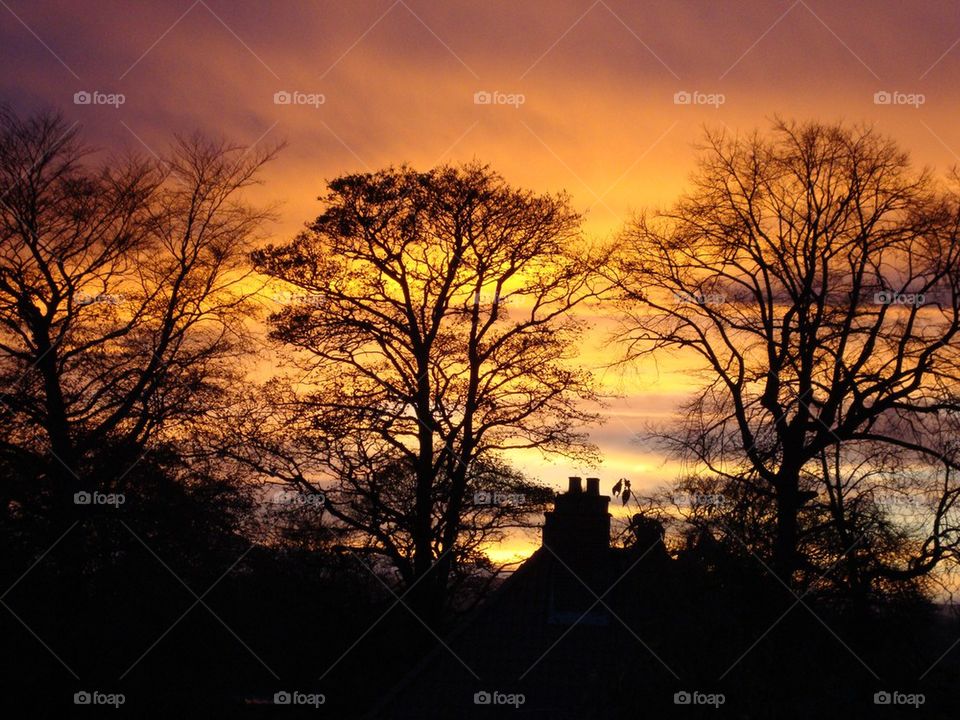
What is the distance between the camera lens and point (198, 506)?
89.1 feet

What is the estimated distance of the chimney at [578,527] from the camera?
2061cm

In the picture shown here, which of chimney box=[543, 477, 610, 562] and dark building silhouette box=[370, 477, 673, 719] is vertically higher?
chimney box=[543, 477, 610, 562]

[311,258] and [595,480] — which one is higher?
[311,258]

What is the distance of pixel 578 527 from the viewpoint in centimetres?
2080

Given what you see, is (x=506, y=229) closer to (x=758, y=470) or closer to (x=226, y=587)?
(x=758, y=470)

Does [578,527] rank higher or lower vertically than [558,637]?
higher

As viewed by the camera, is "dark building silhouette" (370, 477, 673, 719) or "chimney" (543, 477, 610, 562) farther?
"chimney" (543, 477, 610, 562)

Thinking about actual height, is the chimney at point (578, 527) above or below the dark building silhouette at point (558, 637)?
above

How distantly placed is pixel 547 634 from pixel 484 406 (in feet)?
29.3

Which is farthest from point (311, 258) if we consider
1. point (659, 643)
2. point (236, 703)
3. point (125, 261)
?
point (659, 643)

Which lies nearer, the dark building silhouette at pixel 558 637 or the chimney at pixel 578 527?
the dark building silhouette at pixel 558 637

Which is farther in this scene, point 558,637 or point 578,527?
point 578,527

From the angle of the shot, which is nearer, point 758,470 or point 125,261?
point 758,470

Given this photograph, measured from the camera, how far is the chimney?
20609 millimetres
